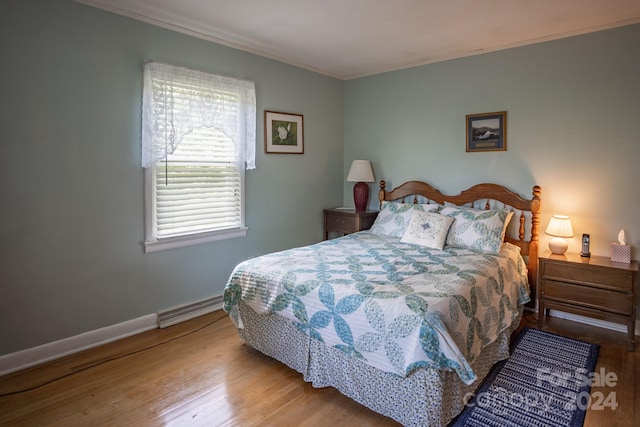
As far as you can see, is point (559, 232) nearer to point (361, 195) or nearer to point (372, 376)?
point (361, 195)

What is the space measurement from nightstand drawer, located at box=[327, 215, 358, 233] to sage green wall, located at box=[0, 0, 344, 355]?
5.05 feet

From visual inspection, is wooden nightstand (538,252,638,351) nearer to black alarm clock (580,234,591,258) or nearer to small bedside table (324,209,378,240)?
black alarm clock (580,234,591,258)

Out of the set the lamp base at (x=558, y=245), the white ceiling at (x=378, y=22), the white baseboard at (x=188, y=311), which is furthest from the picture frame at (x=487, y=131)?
the white baseboard at (x=188, y=311)

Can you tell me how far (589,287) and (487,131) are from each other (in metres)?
1.64

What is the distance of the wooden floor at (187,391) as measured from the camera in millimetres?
2025

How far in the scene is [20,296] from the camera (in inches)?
98.0

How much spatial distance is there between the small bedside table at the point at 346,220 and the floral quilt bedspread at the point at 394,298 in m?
1.09

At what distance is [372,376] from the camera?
2.03 metres

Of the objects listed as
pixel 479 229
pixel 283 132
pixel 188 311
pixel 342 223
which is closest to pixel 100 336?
pixel 188 311

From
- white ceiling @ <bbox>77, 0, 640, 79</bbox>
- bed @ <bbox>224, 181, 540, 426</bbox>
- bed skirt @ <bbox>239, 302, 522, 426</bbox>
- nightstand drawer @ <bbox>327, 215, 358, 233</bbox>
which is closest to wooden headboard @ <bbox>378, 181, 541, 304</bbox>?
bed @ <bbox>224, 181, 540, 426</bbox>

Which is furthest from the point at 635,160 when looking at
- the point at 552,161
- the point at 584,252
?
the point at 584,252

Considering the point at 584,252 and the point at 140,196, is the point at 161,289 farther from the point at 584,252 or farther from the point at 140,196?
the point at 584,252

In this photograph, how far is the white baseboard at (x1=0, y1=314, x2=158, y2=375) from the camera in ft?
8.09

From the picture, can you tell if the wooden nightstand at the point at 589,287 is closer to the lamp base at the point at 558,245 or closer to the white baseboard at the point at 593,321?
the lamp base at the point at 558,245
